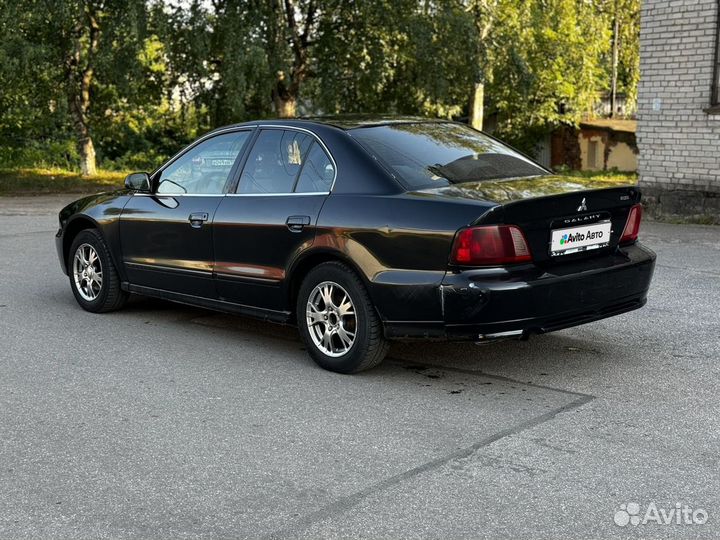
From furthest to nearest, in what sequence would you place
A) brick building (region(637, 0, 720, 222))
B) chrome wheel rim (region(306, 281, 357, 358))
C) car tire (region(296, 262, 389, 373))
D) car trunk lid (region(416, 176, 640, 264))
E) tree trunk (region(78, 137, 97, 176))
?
tree trunk (region(78, 137, 97, 176)), brick building (region(637, 0, 720, 222)), chrome wheel rim (region(306, 281, 357, 358)), car tire (region(296, 262, 389, 373)), car trunk lid (region(416, 176, 640, 264))

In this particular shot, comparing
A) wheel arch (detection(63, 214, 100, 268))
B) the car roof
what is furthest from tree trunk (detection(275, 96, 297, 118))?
the car roof

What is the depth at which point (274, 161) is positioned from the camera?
6660 millimetres

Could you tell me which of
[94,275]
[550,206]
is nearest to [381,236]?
[550,206]

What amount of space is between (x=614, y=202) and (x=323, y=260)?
181cm

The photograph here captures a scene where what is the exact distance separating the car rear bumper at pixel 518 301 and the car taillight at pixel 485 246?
61mm

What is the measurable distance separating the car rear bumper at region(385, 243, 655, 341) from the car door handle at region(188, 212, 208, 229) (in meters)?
1.86

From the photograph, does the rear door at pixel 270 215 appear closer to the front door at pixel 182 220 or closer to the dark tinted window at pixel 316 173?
the dark tinted window at pixel 316 173

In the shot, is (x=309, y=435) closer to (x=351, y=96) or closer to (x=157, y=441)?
(x=157, y=441)

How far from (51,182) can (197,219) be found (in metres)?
19.3

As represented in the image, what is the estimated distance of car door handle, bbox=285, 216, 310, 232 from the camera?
619 centimetres

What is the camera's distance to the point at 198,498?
4.07m

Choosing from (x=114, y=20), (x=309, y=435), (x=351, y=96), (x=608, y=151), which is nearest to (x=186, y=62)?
(x=114, y=20)

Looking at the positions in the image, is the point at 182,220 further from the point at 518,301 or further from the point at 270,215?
the point at 518,301

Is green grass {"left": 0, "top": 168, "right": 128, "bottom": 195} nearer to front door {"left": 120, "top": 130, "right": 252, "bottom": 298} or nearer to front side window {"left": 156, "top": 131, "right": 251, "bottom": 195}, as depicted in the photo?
front door {"left": 120, "top": 130, "right": 252, "bottom": 298}
